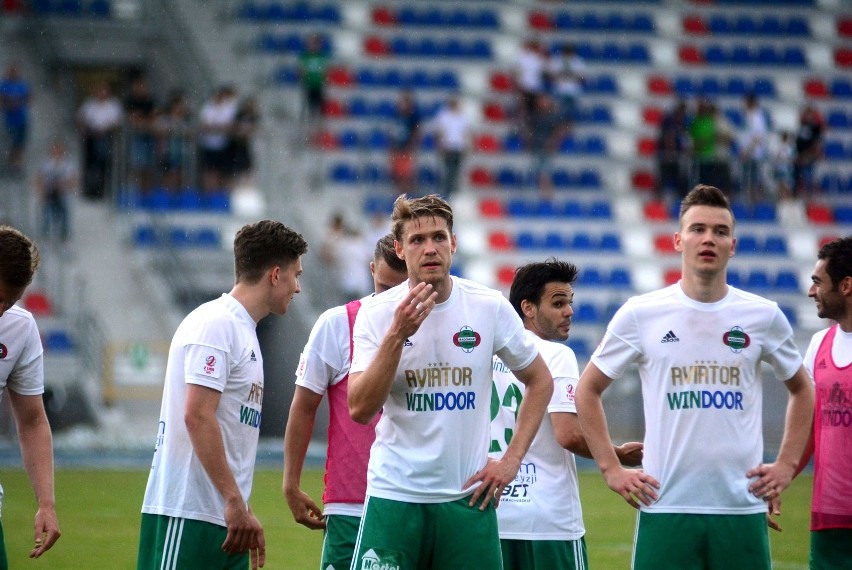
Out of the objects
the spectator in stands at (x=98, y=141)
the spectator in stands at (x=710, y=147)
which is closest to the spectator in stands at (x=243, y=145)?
the spectator in stands at (x=98, y=141)

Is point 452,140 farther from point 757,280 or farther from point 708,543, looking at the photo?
point 708,543

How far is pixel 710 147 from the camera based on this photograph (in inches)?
986

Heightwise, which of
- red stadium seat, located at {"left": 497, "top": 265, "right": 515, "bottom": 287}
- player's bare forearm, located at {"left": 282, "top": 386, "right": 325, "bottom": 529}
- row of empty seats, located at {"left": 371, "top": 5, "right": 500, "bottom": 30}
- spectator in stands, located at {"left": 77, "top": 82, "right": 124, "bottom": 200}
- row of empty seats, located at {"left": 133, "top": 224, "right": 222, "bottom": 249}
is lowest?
player's bare forearm, located at {"left": 282, "top": 386, "right": 325, "bottom": 529}

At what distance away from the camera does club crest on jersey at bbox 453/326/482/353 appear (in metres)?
5.54

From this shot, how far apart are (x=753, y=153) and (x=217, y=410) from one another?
21.2 meters

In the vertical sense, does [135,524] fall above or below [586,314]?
below

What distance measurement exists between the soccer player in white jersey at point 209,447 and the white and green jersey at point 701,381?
159 cm

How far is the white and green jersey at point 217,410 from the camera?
18.9ft

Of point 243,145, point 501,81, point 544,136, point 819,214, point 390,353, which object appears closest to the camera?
point 390,353

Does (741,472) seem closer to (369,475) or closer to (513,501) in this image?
(513,501)

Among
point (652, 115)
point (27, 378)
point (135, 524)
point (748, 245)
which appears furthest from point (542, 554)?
point (652, 115)

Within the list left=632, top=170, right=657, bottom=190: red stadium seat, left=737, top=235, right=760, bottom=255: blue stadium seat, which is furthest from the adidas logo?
left=632, top=170, right=657, bottom=190: red stadium seat

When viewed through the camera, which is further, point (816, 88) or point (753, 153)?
point (816, 88)

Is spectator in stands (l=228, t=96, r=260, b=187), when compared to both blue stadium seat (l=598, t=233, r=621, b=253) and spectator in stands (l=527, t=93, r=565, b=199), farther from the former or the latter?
blue stadium seat (l=598, t=233, r=621, b=253)
